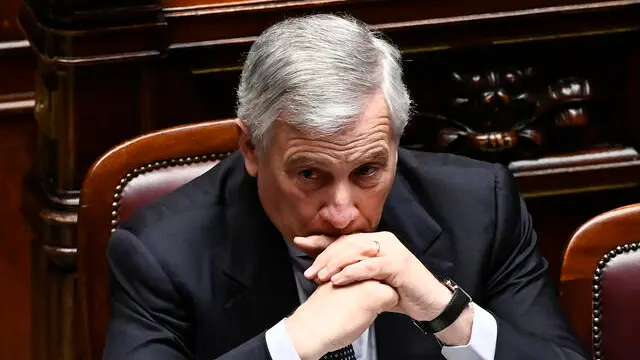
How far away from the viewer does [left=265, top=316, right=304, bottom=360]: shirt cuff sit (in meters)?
1.93

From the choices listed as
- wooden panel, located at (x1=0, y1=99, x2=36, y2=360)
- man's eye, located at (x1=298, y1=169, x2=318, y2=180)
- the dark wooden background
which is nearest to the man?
man's eye, located at (x1=298, y1=169, x2=318, y2=180)

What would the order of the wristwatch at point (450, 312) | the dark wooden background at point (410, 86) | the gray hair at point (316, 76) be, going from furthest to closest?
1. the dark wooden background at point (410, 86)
2. the wristwatch at point (450, 312)
3. the gray hair at point (316, 76)

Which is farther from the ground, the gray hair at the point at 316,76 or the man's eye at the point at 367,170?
the gray hair at the point at 316,76

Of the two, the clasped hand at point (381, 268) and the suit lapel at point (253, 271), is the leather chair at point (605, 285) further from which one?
the suit lapel at point (253, 271)

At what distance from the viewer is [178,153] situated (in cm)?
227

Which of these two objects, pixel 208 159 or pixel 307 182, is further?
pixel 208 159

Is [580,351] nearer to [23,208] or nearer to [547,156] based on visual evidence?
[547,156]

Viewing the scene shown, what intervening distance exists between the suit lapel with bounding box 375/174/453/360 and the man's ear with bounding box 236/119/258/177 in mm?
254

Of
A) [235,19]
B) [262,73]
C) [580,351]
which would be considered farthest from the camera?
Result: [235,19]

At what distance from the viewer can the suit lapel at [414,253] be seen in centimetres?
214

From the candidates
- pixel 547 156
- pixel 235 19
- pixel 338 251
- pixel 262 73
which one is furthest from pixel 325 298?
pixel 547 156

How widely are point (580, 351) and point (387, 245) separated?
1.19 ft

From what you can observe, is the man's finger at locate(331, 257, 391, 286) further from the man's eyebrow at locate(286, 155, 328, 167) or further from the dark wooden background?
the dark wooden background

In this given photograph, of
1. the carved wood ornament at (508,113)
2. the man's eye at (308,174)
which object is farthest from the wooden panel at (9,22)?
the man's eye at (308,174)
